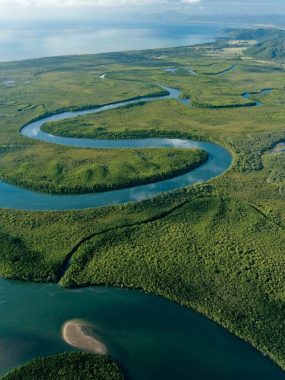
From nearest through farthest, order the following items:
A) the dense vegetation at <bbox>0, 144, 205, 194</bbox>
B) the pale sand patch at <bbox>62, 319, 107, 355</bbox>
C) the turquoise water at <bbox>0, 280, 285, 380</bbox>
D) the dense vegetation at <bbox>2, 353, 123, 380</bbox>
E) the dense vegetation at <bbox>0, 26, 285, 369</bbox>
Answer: the dense vegetation at <bbox>2, 353, 123, 380</bbox> < the turquoise water at <bbox>0, 280, 285, 380</bbox> < the pale sand patch at <bbox>62, 319, 107, 355</bbox> < the dense vegetation at <bbox>0, 26, 285, 369</bbox> < the dense vegetation at <bbox>0, 144, 205, 194</bbox>

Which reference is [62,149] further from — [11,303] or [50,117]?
[11,303]

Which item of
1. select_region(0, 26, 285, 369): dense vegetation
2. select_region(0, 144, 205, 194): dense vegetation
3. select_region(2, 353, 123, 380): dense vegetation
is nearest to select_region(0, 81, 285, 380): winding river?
select_region(2, 353, 123, 380): dense vegetation

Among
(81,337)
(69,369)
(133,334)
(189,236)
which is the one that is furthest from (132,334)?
(189,236)

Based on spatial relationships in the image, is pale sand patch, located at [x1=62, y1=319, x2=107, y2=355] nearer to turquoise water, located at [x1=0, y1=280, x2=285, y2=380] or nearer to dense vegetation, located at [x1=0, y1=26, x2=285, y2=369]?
turquoise water, located at [x1=0, y1=280, x2=285, y2=380]

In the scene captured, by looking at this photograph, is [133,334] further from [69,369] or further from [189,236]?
[189,236]

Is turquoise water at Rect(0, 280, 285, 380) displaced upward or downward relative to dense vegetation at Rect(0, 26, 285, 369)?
downward

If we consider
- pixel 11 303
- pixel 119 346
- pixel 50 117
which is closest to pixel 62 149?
pixel 50 117

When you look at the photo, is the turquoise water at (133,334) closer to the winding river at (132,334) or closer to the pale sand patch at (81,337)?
the winding river at (132,334)
